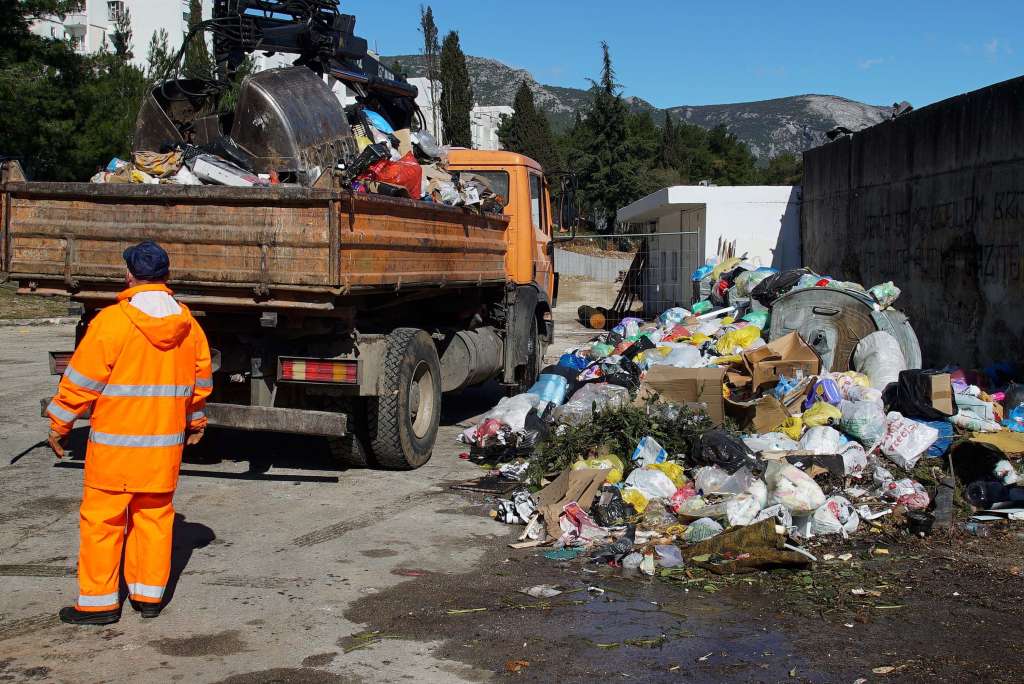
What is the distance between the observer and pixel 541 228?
424 inches

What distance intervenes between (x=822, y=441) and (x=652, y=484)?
59.0 inches

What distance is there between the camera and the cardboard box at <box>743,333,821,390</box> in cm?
820

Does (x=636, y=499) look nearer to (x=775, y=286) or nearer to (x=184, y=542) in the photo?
(x=184, y=542)

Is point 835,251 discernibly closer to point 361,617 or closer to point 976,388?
point 976,388

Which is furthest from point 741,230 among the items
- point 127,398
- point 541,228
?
point 127,398

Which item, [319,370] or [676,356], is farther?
[676,356]

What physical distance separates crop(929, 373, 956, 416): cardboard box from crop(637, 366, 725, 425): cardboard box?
1.53m

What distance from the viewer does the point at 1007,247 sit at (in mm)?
9742

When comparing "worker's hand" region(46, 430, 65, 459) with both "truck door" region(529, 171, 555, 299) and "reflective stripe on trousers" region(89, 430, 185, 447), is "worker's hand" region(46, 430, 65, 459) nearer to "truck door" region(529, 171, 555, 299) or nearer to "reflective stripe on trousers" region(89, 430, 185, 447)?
"reflective stripe on trousers" region(89, 430, 185, 447)

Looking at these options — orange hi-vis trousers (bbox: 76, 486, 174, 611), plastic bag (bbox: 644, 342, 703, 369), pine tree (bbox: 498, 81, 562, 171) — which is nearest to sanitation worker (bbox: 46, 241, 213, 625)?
orange hi-vis trousers (bbox: 76, 486, 174, 611)

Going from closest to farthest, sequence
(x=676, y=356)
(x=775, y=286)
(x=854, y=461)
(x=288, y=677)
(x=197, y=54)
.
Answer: (x=288, y=677) < (x=854, y=461) < (x=676, y=356) < (x=775, y=286) < (x=197, y=54)

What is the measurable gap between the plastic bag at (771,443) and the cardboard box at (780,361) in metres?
0.98

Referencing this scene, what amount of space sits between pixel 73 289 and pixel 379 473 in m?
2.43

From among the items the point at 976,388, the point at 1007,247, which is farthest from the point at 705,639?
the point at 1007,247
